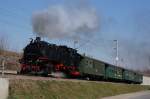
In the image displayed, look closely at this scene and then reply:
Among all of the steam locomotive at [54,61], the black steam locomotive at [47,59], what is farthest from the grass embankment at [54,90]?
the black steam locomotive at [47,59]

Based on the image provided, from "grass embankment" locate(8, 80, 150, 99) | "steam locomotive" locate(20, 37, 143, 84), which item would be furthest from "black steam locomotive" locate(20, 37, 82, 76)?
"grass embankment" locate(8, 80, 150, 99)

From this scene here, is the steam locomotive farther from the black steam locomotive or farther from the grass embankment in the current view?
the grass embankment

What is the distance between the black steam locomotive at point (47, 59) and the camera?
3019cm

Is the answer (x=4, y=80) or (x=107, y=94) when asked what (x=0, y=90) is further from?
(x=107, y=94)

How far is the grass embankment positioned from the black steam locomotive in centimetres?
320

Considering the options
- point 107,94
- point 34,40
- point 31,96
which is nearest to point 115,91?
A: point 107,94

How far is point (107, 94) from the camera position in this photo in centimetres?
3297

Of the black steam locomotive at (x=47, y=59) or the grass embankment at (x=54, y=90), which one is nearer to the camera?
the grass embankment at (x=54, y=90)

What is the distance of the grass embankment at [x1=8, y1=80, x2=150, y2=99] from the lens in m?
18.4

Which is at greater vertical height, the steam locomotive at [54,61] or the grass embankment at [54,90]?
the steam locomotive at [54,61]

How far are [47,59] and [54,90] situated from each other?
9141mm

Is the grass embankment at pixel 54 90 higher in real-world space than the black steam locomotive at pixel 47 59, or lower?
lower

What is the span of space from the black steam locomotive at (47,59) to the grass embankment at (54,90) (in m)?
3.20

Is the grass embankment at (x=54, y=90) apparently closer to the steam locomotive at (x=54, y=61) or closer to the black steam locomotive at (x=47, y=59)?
the steam locomotive at (x=54, y=61)
